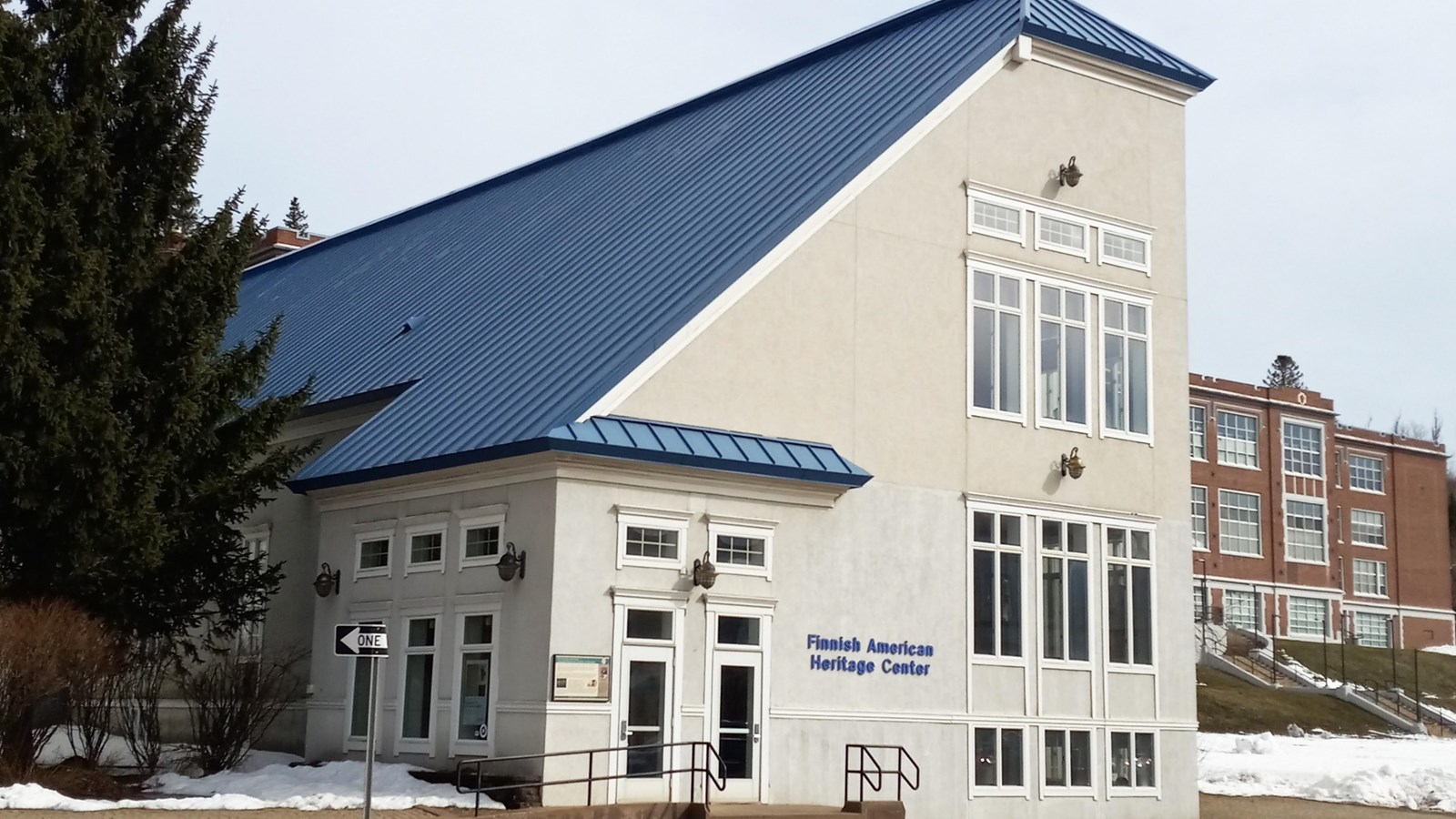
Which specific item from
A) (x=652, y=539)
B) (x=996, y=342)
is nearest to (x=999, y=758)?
(x=996, y=342)

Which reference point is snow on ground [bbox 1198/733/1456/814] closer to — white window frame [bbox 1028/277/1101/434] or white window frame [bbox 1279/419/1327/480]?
white window frame [bbox 1028/277/1101/434]

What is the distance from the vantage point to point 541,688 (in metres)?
22.0

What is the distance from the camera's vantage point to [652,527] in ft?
76.0

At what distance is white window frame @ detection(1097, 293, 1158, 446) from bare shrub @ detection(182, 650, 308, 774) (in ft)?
46.1

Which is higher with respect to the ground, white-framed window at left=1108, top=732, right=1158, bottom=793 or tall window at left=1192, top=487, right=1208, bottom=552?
tall window at left=1192, top=487, right=1208, bottom=552

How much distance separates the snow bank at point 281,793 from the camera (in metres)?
20.1

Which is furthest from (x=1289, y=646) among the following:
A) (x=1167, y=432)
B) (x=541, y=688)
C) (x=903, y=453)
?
(x=541, y=688)

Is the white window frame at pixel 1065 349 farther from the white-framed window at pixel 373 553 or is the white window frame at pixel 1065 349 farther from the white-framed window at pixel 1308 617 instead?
the white-framed window at pixel 1308 617

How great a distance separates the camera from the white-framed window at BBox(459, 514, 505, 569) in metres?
23.4

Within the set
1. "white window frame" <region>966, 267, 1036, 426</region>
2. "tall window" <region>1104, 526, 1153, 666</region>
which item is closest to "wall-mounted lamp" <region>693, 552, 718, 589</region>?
"white window frame" <region>966, 267, 1036, 426</region>

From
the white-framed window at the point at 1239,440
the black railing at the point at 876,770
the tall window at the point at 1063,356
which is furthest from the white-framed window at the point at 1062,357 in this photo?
the white-framed window at the point at 1239,440

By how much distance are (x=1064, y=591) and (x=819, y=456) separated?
552 centimetres

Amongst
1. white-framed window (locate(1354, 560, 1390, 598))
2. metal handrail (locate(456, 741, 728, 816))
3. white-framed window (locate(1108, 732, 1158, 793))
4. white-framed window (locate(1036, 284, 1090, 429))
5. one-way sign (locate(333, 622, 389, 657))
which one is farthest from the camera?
white-framed window (locate(1354, 560, 1390, 598))

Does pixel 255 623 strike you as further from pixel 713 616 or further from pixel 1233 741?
pixel 1233 741
